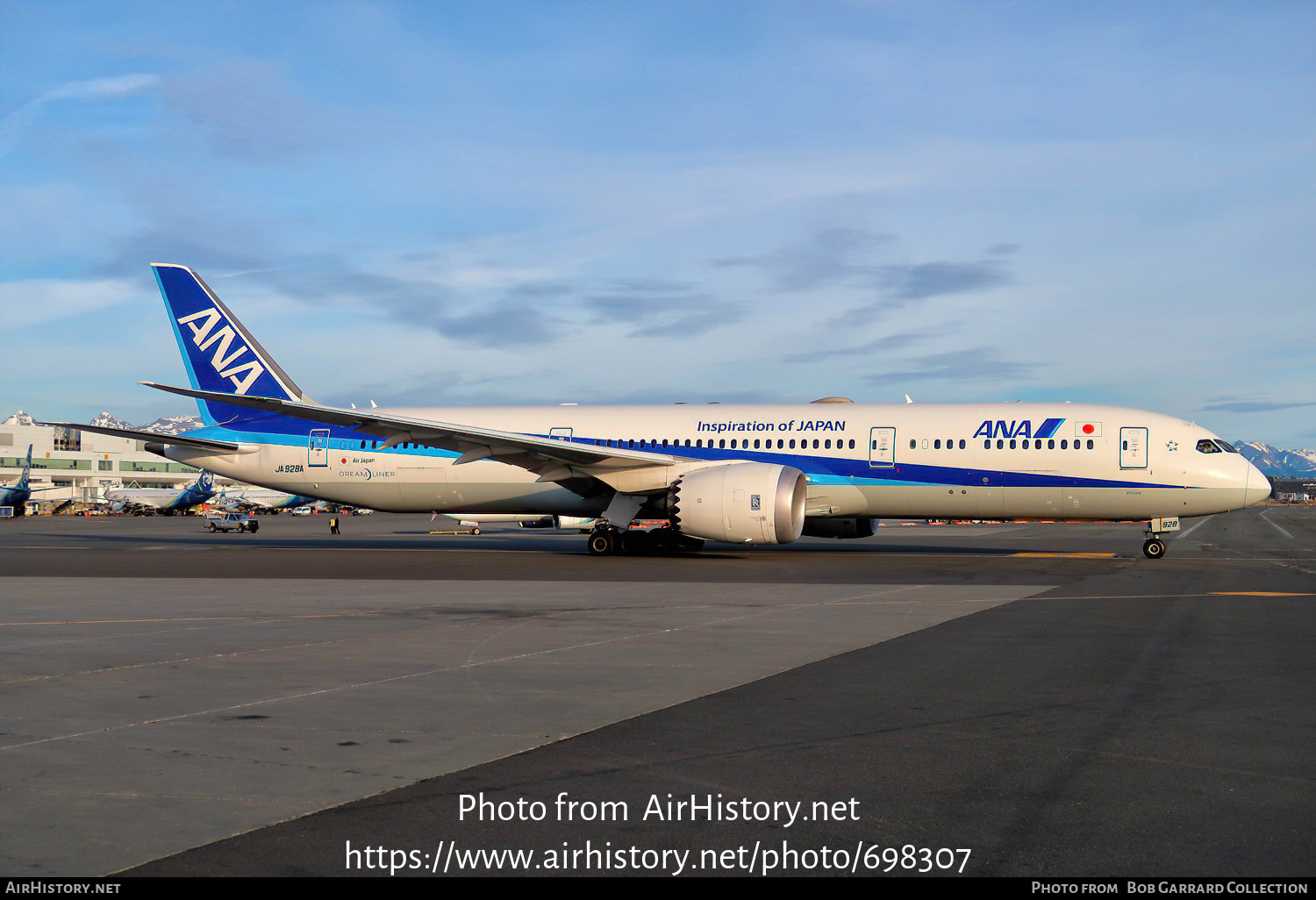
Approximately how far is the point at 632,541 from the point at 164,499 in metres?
79.6

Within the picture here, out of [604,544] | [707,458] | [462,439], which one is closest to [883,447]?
[707,458]

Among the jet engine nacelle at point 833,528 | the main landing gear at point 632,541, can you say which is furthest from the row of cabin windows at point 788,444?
the jet engine nacelle at point 833,528

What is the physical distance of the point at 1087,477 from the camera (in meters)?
24.8

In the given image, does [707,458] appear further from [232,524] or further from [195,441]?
[232,524]

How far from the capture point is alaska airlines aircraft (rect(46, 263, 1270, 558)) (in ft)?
80.2

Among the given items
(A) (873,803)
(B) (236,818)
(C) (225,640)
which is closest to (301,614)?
(C) (225,640)

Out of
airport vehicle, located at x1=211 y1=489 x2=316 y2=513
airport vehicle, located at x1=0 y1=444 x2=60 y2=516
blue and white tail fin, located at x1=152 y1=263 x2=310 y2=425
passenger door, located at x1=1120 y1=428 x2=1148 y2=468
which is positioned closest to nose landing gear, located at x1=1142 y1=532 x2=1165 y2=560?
passenger door, located at x1=1120 y1=428 x2=1148 y2=468

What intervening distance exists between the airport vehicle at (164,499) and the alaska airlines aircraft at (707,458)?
60.2 m

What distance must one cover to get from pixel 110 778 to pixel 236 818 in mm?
1174

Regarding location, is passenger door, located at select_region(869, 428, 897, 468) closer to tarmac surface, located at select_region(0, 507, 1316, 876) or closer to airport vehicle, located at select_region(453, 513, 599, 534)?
tarmac surface, located at select_region(0, 507, 1316, 876)

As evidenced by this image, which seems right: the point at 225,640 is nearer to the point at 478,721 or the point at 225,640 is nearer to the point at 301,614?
the point at 301,614

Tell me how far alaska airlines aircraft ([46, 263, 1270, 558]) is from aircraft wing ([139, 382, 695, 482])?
70 mm

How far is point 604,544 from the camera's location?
2755 cm

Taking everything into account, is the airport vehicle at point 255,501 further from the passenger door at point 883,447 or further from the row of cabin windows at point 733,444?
the passenger door at point 883,447
